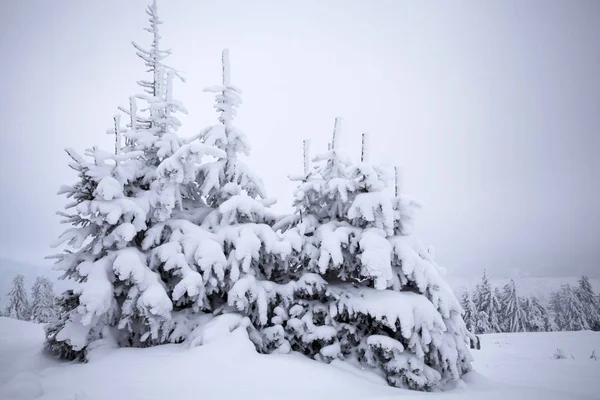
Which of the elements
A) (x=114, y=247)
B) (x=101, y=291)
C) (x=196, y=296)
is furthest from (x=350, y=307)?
(x=114, y=247)

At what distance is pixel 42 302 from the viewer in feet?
132

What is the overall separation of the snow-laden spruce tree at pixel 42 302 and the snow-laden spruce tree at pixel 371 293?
1722 inches

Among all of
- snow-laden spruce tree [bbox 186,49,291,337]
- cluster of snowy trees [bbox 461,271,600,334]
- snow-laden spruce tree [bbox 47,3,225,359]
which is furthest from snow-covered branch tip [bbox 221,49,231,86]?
cluster of snowy trees [bbox 461,271,600,334]

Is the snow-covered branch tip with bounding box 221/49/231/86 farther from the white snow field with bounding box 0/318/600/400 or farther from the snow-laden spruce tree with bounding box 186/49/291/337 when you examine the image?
the white snow field with bounding box 0/318/600/400

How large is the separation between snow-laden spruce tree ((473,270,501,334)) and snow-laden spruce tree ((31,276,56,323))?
188 ft

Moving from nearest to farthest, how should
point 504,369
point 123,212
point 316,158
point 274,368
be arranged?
1. point 274,368
2. point 123,212
3. point 316,158
4. point 504,369

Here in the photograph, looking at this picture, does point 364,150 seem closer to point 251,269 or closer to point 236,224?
point 236,224

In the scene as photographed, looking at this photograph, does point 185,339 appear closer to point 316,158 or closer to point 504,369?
point 316,158

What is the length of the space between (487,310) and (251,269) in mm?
53064

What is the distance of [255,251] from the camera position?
7.53 m

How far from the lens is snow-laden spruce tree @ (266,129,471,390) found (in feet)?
22.8

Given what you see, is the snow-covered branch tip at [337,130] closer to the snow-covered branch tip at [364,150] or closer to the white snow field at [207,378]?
the snow-covered branch tip at [364,150]

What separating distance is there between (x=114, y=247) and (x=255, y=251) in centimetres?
354

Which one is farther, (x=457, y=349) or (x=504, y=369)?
(x=504, y=369)
